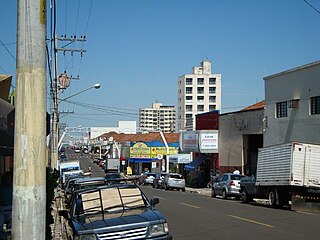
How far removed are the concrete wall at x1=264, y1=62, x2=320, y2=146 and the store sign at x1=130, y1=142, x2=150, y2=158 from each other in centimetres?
4366

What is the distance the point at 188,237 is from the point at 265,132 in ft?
83.7

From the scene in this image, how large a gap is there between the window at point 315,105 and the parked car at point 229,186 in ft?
20.3

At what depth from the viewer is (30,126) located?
15.7 ft

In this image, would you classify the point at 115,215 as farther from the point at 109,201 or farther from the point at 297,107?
the point at 297,107

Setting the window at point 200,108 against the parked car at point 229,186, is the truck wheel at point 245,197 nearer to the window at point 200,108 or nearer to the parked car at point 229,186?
the parked car at point 229,186

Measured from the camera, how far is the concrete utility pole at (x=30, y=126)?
4.71 metres

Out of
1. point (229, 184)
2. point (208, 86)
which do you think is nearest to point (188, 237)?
point (229, 184)

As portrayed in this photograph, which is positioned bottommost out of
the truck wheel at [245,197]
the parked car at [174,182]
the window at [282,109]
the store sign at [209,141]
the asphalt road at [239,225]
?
the parked car at [174,182]

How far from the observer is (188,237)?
14.0m

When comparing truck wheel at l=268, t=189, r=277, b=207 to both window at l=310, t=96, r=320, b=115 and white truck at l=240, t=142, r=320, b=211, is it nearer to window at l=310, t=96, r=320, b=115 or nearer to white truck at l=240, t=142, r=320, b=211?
white truck at l=240, t=142, r=320, b=211

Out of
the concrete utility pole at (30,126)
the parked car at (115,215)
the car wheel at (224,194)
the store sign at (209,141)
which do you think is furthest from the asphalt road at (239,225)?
the store sign at (209,141)

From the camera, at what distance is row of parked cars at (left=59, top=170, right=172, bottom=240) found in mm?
8641

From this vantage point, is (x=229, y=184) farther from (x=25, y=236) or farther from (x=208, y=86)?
(x=208, y=86)

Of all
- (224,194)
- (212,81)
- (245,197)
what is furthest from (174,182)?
(212,81)
